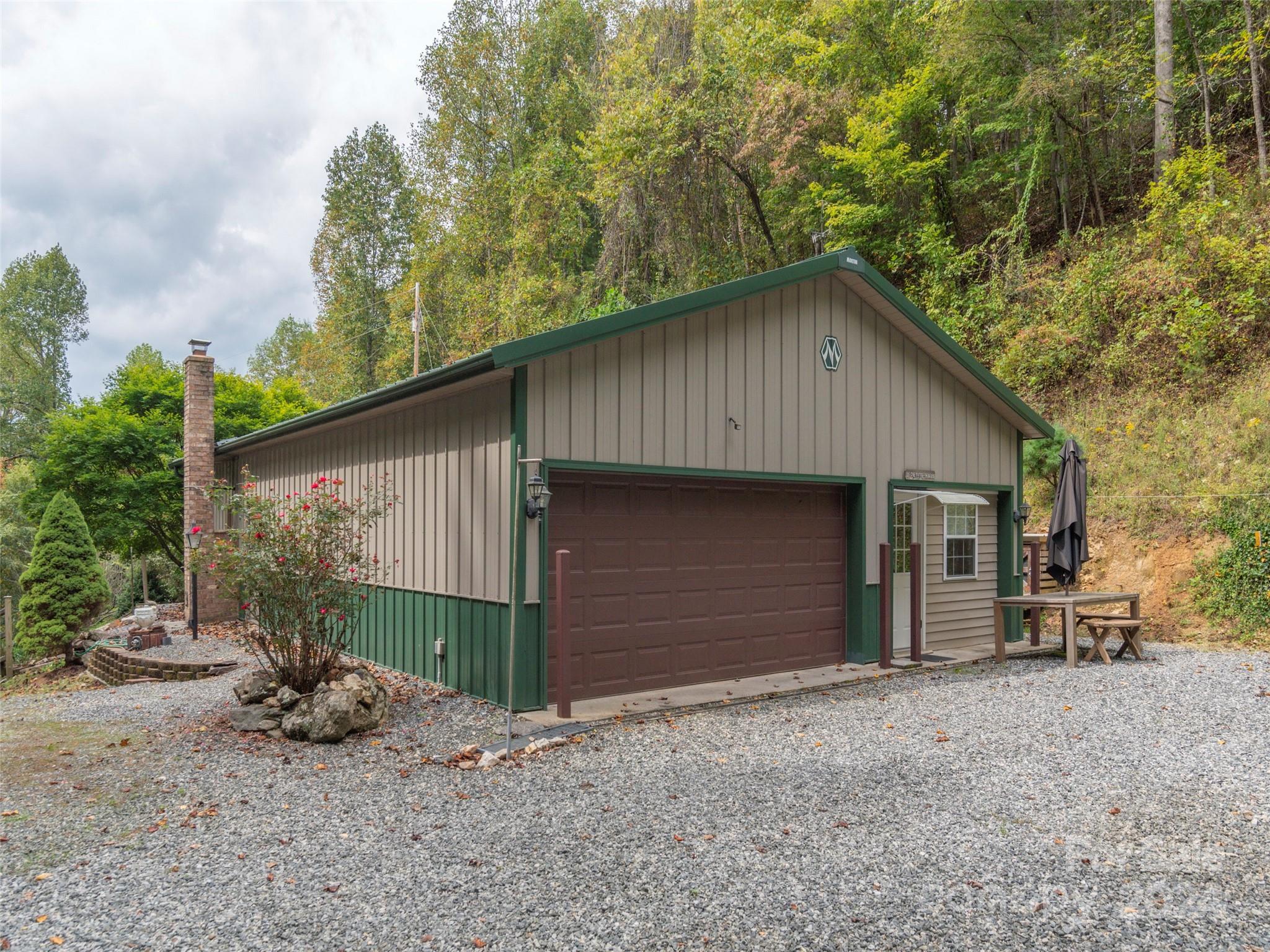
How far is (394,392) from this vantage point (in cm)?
755

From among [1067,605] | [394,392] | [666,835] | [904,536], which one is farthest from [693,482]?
[1067,605]

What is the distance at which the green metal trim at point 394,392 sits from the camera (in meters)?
6.32

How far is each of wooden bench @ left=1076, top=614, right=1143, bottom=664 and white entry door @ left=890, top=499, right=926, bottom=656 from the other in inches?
75.7

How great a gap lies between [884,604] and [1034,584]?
3.05 metres

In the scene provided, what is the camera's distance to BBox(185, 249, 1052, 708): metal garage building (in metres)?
6.73

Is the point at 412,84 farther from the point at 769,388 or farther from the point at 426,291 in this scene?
the point at 769,388

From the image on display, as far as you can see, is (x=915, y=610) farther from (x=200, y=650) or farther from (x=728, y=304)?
(x=200, y=650)

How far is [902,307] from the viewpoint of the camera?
29.3ft

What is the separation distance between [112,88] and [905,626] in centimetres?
1177

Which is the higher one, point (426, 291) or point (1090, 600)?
point (426, 291)

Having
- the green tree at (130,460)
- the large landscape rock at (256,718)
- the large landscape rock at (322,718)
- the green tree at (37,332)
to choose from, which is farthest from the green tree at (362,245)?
the large landscape rock at (322,718)

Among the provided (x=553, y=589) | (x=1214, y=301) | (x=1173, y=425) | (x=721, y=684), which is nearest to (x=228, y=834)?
(x=553, y=589)

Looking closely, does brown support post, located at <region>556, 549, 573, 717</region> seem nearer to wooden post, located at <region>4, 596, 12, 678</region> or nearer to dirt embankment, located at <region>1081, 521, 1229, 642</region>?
dirt embankment, located at <region>1081, 521, 1229, 642</region>

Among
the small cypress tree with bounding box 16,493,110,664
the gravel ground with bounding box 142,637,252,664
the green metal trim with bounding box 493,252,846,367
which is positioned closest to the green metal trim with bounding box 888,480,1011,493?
the green metal trim with bounding box 493,252,846,367
